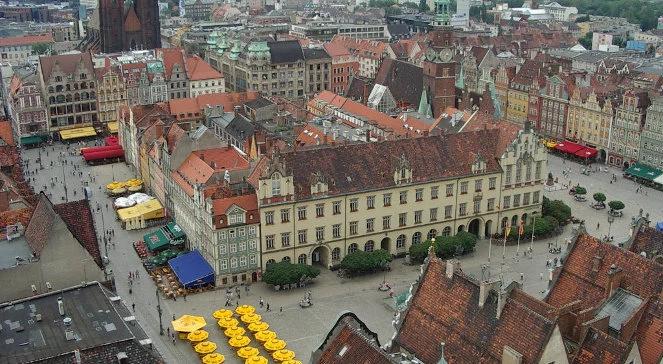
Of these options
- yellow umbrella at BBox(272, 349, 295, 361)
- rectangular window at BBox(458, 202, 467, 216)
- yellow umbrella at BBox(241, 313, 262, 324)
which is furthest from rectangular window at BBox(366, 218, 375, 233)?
yellow umbrella at BBox(272, 349, 295, 361)

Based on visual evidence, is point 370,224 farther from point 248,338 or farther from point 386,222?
point 248,338

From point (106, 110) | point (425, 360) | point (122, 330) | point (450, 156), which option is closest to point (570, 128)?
point (450, 156)

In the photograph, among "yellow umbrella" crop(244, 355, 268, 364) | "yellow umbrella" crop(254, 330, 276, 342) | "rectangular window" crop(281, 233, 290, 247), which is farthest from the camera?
"rectangular window" crop(281, 233, 290, 247)

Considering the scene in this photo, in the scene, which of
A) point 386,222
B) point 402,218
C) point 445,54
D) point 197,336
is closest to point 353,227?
point 386,222

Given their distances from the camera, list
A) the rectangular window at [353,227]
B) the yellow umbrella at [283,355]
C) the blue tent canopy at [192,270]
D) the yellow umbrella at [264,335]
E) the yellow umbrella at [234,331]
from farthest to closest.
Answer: the rectangular window at [353,227] < the blue tent canopy at [192,270] < the yellow umbrella at [234,331] < the yellow umbrella at [264,335] < the yellow umbrella at [283,355]

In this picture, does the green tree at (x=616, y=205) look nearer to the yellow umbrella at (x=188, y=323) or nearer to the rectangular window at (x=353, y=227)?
the rectangular window at (x=353, y=227)

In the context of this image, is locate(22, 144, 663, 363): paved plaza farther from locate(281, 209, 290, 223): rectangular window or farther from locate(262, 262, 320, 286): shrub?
locate(281, 209, 290, 223): rectangular window

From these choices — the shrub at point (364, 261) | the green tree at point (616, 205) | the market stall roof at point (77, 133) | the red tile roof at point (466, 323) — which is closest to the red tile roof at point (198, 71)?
the market stall roof at point (77, 133)

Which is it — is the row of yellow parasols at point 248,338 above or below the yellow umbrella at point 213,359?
above
